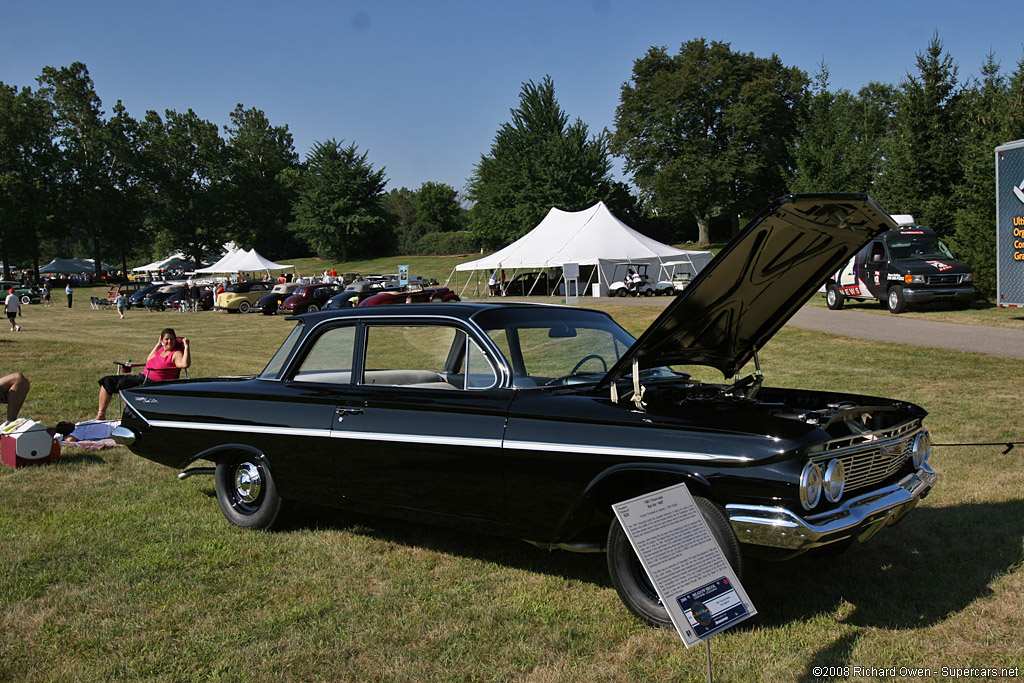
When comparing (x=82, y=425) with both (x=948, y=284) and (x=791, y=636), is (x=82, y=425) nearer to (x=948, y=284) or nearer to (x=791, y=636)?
(x=791, y=636)

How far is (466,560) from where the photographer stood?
15.2 feet

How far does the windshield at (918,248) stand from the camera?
20297 millimetres

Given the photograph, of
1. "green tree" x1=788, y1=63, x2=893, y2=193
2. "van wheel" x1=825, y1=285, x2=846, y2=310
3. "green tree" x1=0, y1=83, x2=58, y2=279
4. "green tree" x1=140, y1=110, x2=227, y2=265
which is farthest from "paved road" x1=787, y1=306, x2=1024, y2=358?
"green tree" x1=140, y1=110, x2=227, y2=265

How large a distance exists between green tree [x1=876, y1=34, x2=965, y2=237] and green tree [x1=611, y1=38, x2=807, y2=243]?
1338 inches

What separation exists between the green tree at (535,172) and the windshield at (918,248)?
41891mm

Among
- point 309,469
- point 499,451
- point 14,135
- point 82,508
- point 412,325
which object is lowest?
point 82,508

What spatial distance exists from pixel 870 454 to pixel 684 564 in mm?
1369

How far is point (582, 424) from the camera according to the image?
3.80 metres

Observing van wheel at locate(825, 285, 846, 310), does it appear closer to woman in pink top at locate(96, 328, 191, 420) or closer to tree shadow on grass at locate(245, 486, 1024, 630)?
tree shadow on grass at locate(245, 486, 1024, 630)

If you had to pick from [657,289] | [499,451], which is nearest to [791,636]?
[499,451]

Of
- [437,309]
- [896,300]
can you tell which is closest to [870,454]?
[437,309]

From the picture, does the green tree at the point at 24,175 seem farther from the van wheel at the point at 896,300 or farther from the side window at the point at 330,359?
the side window at the point at 330,359

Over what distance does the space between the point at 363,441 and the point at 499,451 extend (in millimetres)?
972

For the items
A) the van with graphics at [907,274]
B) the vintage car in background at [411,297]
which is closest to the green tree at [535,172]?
the vintage car in background at [411,297]
